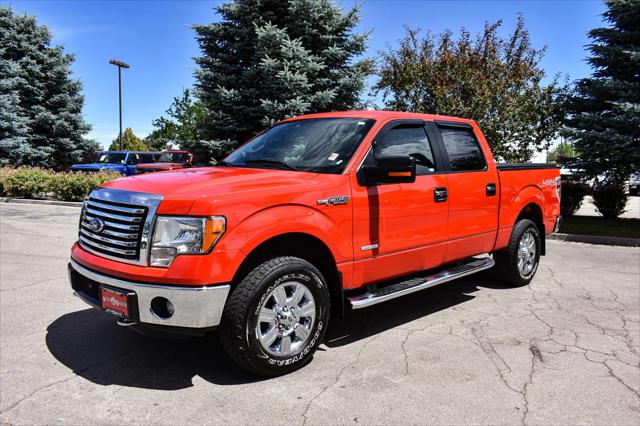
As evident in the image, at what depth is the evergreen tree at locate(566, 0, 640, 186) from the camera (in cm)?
1236

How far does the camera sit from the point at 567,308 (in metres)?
5.27

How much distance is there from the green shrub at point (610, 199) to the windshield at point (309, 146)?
39.2 ft

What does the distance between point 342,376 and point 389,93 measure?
1494 centimetres

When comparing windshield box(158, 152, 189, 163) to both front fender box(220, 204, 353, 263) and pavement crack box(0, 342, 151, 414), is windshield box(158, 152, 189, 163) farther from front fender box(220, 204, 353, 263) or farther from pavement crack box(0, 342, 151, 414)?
front fender box(220, 204, 353, 263)

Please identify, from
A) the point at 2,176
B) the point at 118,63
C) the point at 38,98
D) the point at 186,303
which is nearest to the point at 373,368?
the point at 186,303

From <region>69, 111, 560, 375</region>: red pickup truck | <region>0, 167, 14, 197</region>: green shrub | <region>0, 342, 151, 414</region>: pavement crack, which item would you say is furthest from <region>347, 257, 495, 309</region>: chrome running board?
<region>0, 167, 14, 197</region>: green shrub

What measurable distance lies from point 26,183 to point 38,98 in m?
11.2

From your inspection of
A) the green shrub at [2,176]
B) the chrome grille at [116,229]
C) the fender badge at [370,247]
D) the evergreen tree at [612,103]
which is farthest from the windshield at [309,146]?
the green shrub at [2,176]

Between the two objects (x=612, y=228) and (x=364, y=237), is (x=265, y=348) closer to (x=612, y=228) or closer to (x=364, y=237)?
(x=364, y=237)

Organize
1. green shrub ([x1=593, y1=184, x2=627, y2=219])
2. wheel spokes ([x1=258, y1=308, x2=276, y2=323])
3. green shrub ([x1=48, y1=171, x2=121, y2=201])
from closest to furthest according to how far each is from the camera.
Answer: wheel spokes ([x1=258, y1=308, x2=276, y2=323]), green shrub ([x1=593, y1=184, x2=627, y2=219]), green shrub ([x1=48, y1=171, x2=121, y2=201])

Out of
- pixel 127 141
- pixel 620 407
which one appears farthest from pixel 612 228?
pixel 127 141

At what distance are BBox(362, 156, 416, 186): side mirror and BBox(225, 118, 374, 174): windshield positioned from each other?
235 millimetres

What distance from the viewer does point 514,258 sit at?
5859 mm

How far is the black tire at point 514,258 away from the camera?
584 centimetres
